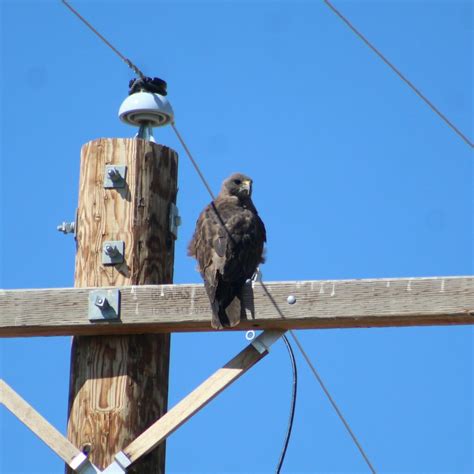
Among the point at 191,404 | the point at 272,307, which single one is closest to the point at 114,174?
the point at 272,307

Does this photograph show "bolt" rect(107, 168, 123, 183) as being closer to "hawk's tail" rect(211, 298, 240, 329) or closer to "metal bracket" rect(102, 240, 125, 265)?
"metal bracket" rect(102, 240, 125, 265)

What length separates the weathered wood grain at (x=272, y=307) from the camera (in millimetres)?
5148

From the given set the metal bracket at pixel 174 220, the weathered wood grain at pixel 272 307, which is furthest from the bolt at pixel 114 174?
the weathered wood grain at pixel 272 307

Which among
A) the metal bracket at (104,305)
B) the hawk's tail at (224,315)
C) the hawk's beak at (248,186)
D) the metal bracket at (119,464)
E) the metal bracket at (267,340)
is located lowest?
the metal bracket at (119,464)

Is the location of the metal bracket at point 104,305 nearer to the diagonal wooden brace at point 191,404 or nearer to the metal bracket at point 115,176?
the diagonal wooden brace at point 191,404

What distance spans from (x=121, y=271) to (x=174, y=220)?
390 mm

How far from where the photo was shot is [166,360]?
5.70m

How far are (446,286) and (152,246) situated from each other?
→ 1.43 metres

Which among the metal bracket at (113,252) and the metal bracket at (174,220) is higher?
the metal bracket at (174,220)

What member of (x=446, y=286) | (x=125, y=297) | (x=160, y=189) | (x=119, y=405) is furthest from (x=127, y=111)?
(x=446, y=286)

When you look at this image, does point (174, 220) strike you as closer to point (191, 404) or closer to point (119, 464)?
point (191, 404)

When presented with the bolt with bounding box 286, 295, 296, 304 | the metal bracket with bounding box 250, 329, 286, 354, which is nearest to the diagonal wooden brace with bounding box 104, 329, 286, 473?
the metal bracket with bounding box 250, 329, 286, 354

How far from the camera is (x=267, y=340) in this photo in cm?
542

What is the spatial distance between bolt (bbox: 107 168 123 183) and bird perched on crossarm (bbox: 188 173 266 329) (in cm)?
62
